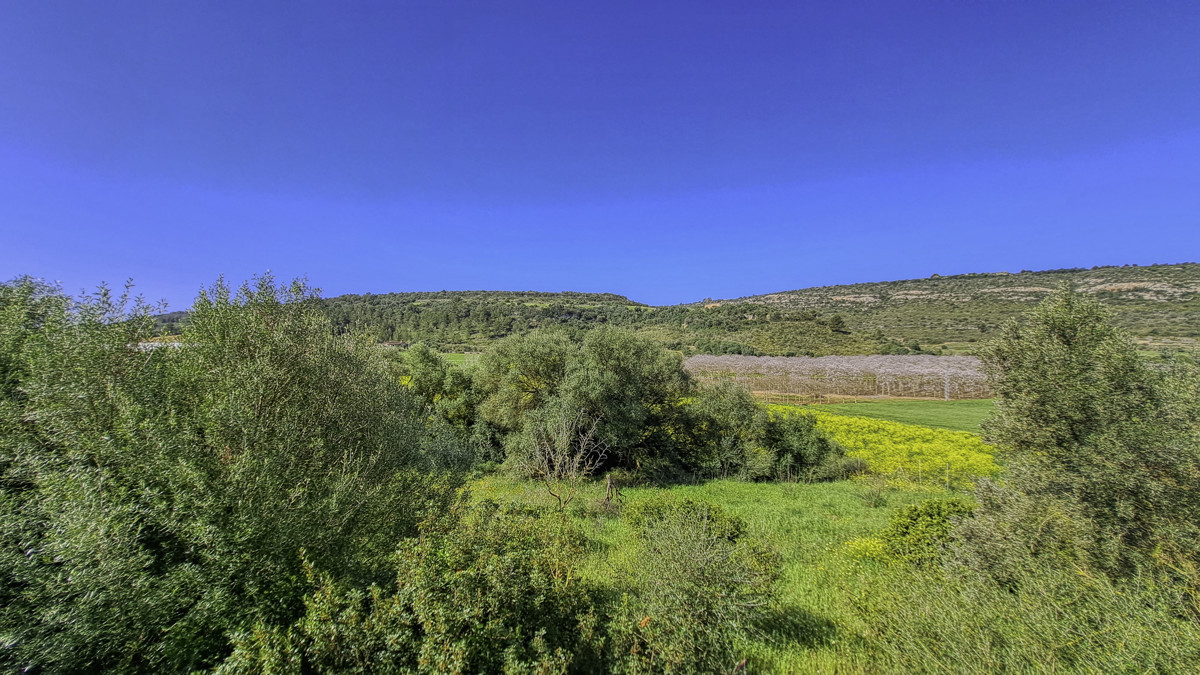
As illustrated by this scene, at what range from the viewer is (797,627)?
23.9ft

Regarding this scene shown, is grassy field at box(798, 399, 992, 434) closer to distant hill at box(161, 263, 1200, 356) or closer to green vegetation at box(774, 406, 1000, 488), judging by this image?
green vegetation at box(774, 406, 1000, 488)

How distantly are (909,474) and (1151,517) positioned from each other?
17.6 metres

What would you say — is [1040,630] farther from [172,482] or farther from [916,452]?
[916,452]

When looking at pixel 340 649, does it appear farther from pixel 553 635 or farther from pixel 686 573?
pixel 686 573

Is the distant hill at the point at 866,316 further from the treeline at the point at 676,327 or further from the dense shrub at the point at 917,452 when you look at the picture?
the dense shrub at the point at 917,452

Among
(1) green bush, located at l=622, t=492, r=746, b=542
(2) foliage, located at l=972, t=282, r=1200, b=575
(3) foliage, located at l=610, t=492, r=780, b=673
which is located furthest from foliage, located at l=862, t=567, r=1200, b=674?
(1) green bush, located at l=622, t=492, r=746, b=542

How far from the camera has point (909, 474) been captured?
22.0 meters

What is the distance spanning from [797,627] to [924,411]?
4484 centimetres

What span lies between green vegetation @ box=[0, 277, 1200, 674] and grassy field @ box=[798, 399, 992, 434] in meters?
29.4

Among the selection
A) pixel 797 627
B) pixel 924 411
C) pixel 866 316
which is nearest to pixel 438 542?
pixel 797 627

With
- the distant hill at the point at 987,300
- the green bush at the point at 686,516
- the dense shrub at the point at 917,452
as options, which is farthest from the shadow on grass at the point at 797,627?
the distant hill at the point at 987,300

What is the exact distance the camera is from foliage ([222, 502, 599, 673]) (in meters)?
4.04

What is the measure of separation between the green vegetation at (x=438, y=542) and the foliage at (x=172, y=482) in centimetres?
3

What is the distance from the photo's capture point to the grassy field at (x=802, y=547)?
6527 millimetres
